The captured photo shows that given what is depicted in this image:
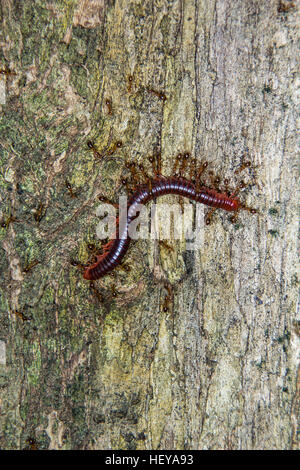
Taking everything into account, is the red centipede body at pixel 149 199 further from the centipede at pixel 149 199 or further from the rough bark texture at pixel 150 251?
the rough bark texture at pixel 150 251

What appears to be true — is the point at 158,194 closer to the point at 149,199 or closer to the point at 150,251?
the point at 149,199

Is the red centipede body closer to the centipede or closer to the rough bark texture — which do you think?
the centipede

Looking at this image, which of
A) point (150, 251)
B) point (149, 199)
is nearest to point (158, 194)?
point (149, 199)

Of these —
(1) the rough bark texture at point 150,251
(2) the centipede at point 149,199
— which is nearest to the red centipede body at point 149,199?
(2) the centipede at point 149,199

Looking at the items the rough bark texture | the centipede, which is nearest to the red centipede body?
the centipede

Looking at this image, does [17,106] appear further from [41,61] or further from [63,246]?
[63,246]

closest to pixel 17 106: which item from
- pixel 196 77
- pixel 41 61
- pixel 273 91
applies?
pixel 41 61
